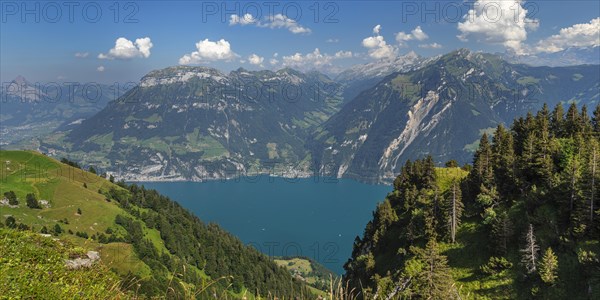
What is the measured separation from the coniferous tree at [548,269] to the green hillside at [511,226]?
86 millimetres

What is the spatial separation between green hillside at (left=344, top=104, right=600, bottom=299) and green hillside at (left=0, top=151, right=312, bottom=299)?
57.3 metres

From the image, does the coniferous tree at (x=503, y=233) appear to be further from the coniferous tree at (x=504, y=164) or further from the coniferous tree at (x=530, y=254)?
the coniferous tree at (x=504, y=164)

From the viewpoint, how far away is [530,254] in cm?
3391

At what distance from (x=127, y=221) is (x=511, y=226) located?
120798mm

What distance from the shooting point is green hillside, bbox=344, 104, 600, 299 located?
104 ft

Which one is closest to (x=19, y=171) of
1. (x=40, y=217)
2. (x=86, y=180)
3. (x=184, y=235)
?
(x=86, y=180)

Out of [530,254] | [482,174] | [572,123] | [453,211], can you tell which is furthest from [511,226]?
[572,123]

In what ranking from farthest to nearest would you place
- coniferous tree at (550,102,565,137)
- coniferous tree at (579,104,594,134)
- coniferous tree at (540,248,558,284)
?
1. coniferous tree at (550,102,565,137)
2. coniferous tree at (579,104,594,134)
3. coniferous tree at (540,248,558,284)

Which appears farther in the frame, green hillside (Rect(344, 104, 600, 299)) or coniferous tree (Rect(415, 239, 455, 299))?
green hillside (Rect(344, 104, 600, 299))

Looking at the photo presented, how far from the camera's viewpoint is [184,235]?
141875 mm

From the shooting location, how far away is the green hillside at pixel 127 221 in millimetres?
107319

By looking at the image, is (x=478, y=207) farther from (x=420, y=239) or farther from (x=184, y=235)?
(x=184, y=235)

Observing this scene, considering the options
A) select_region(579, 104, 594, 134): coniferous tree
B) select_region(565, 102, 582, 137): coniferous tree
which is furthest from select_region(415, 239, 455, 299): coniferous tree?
select_region(565, 102, 582, 137): coniferous tree

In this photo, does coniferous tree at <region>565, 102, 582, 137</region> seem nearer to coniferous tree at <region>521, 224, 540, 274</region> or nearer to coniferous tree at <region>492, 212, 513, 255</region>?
coniferous tree at <region>492, 212, 513, 255</region>
